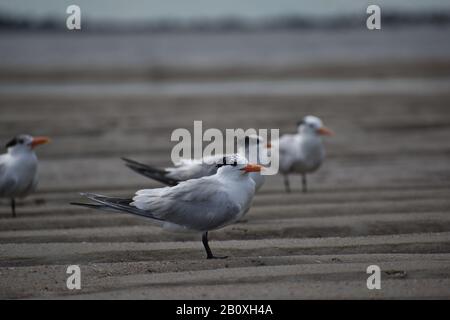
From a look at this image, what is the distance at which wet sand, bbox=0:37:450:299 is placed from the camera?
5.61 m

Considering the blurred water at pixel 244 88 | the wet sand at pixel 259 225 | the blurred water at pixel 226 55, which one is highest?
the blurred water at pixel 226 55

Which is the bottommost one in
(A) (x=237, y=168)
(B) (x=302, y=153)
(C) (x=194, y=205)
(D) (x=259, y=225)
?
(D) (x=259, y=225)

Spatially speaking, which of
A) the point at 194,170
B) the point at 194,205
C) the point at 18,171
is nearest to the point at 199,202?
the point at 194,205

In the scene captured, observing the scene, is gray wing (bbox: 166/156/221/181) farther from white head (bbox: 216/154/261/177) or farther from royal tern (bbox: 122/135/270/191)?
white head (bbox: 216/154/261/177)

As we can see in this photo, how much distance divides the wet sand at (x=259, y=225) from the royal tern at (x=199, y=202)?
25 cm

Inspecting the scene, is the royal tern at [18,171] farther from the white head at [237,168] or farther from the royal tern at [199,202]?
the white head at [237,168]

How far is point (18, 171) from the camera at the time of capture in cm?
868

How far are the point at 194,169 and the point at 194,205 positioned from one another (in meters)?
1.53

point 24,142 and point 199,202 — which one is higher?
point 24,142

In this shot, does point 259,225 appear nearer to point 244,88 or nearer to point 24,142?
point 24,142

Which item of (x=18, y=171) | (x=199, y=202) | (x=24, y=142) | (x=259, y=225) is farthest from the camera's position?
(x=24, y=142)

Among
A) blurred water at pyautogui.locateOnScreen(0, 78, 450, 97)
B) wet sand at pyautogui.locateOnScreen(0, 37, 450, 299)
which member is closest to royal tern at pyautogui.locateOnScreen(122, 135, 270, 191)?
wet sand at pyautogui.locateOnScreen(0, 37, 450, 299)

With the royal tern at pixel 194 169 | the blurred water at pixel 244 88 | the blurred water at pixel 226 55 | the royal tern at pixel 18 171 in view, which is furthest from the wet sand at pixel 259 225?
the blurred water at pixel 226 55

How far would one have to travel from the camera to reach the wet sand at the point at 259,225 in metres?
5.61
